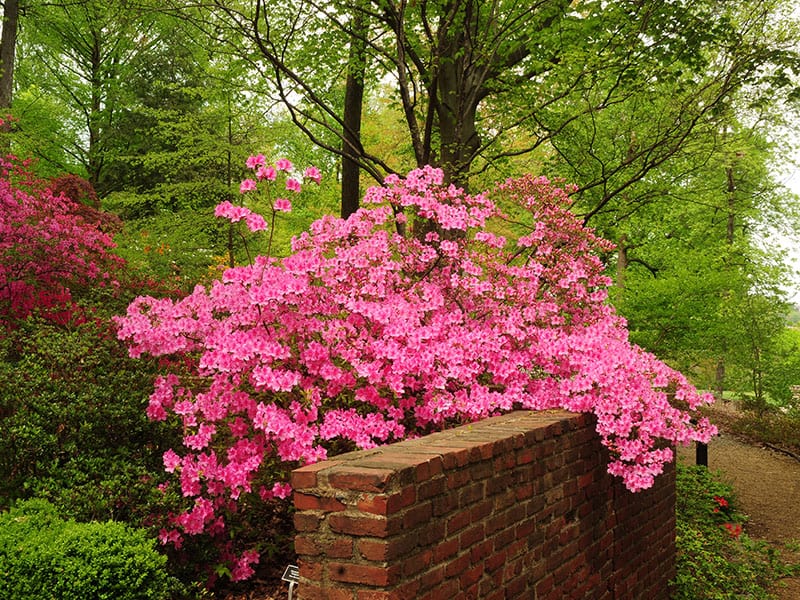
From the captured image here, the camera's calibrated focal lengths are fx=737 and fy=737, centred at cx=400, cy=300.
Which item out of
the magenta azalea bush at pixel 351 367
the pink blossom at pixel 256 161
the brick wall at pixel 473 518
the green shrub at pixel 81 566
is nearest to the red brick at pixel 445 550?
the brick wall at pixel 473 518

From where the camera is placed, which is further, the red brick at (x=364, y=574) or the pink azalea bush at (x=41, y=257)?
the pink azalea bush at (x=41, y=257)

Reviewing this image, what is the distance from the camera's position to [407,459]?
8.98 ft

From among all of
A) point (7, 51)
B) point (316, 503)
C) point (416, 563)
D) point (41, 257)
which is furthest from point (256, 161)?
point (7, 51)

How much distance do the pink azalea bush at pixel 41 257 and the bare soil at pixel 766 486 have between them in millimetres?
7174

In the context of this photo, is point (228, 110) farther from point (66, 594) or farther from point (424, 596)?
point (424, 596)

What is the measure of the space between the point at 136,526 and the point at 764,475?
36.0 feet

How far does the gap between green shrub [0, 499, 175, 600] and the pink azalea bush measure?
3717 mm

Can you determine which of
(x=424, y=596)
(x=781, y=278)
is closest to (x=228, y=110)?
(x=424, y=596)

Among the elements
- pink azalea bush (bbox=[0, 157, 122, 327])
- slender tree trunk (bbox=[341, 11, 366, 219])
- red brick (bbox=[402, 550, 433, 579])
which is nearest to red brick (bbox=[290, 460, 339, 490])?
red brick (bbox=[402, 550, 433, 579])

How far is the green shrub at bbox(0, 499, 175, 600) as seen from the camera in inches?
134

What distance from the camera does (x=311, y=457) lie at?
3.94 meters

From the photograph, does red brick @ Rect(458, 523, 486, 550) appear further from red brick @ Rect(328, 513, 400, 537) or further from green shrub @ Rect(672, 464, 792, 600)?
green shrub @ Rect(672, 464, 792, 600)

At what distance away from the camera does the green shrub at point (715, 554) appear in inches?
222

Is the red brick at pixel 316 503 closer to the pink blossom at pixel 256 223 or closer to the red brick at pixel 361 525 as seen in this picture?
the red brick at pixel 361 525
